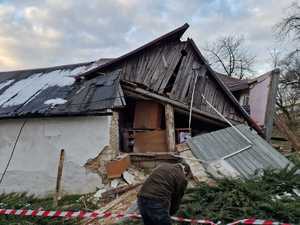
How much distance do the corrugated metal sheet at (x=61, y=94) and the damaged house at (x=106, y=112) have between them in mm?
32

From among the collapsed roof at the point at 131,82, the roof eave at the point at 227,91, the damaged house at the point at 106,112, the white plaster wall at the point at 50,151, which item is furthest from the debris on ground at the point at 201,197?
the roof eave at the point at 227,91

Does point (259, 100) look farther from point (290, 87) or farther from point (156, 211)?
point (290, 87)

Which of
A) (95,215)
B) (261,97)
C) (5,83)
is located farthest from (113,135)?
(261,97)

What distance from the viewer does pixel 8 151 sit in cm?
1051

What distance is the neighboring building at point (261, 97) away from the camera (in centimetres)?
1448

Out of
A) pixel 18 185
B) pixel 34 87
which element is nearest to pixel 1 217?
pixel 18 185

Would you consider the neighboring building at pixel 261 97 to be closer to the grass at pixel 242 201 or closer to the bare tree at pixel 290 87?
the grass at pixel 242 201

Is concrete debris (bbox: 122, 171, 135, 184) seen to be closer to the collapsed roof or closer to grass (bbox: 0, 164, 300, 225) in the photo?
grass (bbox: 0, 164, 300, 225)

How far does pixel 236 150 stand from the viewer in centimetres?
916

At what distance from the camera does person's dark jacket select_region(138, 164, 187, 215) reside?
459 cm

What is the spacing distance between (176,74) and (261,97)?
655cm

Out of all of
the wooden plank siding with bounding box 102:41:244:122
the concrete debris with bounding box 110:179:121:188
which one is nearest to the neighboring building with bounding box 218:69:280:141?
the wooden plank siding with bounding box 102:41:244:122

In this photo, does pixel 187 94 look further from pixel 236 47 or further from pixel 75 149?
pixel 236 47

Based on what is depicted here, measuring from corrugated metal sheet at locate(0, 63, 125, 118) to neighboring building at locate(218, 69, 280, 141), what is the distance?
23.6 feet
